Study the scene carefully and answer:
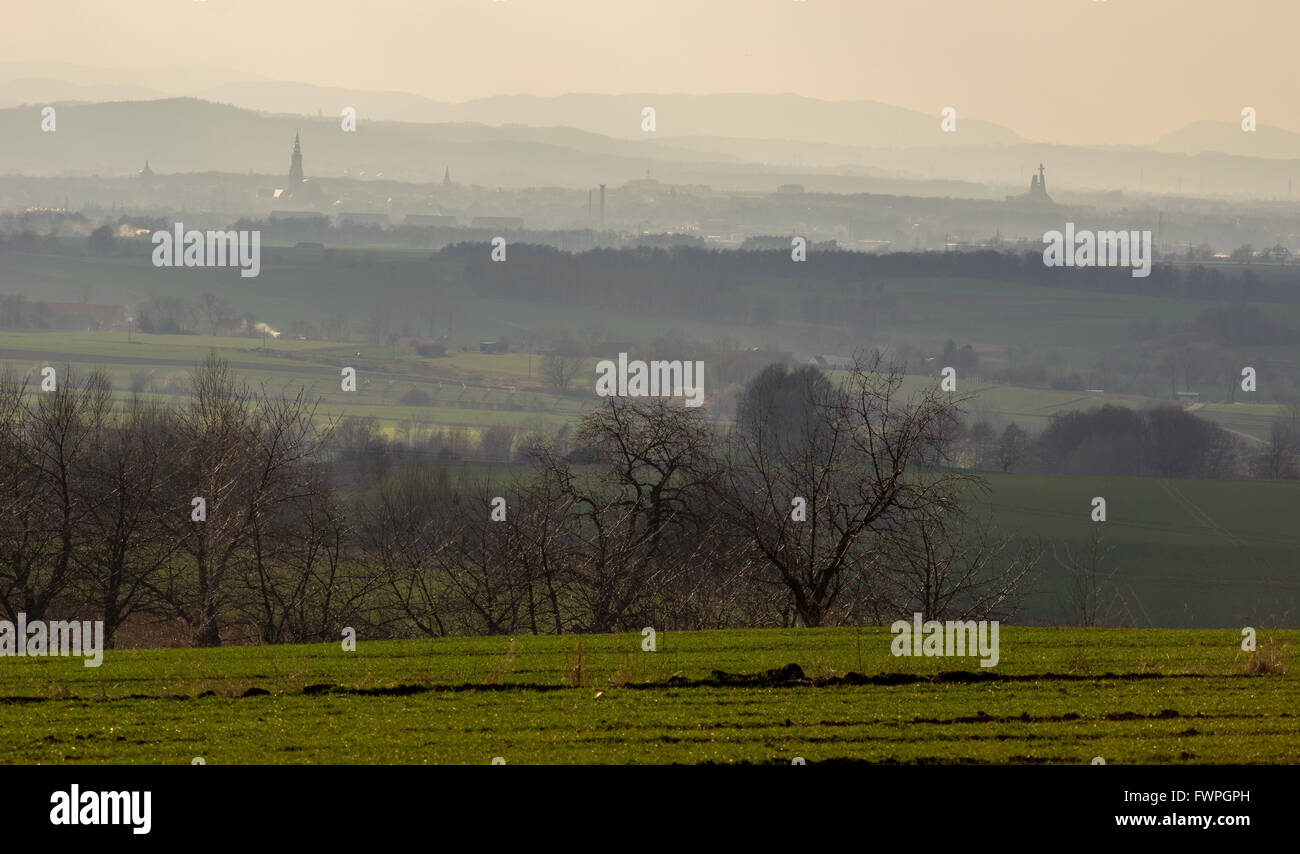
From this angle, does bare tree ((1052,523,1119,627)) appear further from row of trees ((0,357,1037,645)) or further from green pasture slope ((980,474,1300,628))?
row of trees ((0,357,1037,645))

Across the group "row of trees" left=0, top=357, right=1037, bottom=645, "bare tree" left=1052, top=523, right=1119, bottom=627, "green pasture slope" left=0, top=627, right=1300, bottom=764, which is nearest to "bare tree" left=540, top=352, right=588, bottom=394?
"bare tree" left=1052, top=523, right=1119, bottom=627

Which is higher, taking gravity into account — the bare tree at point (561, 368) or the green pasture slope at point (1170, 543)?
the bare tree at point (561, 368)

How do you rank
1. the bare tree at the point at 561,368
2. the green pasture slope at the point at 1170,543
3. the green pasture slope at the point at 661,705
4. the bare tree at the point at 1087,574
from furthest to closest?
the bare tree at the point at 561,368, the green pasture slope at the point at 1170,543, the bare tree at the point at 1087,574, the green pasture slope at the point at 661,705

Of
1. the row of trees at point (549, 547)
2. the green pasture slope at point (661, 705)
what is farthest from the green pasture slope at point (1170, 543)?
the green pasture slope at point (661, 705)

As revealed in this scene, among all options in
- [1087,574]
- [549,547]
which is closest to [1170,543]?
[1087,574]

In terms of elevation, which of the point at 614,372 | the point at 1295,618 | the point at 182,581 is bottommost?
the point at 1295,618

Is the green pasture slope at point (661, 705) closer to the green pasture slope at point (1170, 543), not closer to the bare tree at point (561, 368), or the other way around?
the green pasture slope at point (1170, 543)

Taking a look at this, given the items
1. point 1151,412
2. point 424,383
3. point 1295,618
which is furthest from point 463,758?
point 424,383

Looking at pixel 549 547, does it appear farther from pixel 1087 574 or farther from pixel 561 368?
pixel 561 368

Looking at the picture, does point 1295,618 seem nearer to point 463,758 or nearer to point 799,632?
point 799,632
